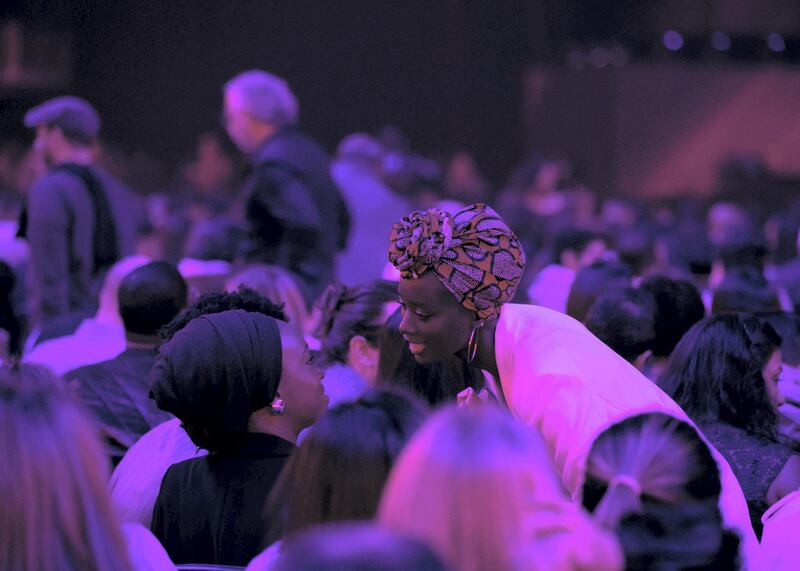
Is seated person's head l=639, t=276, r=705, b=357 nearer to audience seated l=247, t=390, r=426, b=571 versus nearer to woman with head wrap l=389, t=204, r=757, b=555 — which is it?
woman with head wrap l=389, t=204, r=757, b=555

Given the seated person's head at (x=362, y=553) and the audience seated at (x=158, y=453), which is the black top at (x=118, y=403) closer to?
the audience seated at (x=158, y=453)

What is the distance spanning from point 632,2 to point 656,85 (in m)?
1.12

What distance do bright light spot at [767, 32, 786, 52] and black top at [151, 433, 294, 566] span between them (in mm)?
14966

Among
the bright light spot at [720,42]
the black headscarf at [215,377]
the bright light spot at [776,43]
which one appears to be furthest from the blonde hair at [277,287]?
the bright light spot at [776,43]

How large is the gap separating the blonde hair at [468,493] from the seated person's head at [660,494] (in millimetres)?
318

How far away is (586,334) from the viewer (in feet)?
8.71

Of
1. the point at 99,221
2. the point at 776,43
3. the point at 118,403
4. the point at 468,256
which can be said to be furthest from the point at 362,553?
the point at 776,43

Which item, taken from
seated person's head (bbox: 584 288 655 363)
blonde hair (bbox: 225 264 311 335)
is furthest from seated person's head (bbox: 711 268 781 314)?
blonde hair (bbox: 225 264 311 335)

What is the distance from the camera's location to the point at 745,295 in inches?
189

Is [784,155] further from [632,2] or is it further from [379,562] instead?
[379,562]

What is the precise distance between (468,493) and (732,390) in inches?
81.1

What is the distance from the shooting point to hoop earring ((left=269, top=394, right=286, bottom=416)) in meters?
2.68

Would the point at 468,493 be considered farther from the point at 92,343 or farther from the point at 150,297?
the point at 92,343

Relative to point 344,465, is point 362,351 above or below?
below
